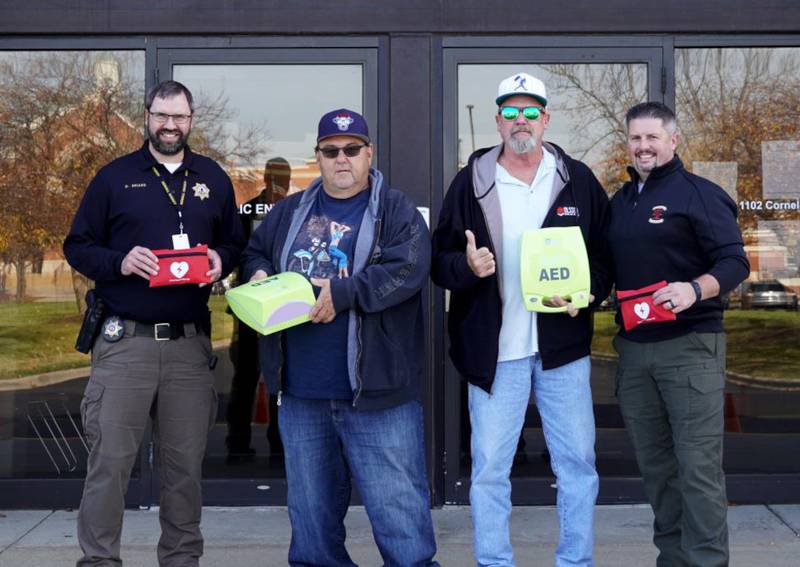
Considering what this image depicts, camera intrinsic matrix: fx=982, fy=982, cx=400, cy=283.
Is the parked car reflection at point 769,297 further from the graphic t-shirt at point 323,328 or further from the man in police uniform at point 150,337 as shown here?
the man in police uniform at point 150,337

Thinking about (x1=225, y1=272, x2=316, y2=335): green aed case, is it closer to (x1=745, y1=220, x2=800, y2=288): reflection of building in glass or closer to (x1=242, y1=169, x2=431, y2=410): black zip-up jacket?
(x1=242, y1=169, x2=431, y2=410): black zip-up jacket

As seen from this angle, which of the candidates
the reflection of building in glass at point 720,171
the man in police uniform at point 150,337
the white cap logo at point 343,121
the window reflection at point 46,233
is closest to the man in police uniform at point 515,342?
the white cap logo at point 343,121

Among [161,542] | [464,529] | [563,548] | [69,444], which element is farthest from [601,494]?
[69,444]

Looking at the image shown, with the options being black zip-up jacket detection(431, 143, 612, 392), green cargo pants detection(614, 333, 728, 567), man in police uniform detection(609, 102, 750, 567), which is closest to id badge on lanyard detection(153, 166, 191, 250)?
black zip-up jacket detection(431, 143, 612, 392)

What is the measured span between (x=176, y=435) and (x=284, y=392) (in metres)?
0.50

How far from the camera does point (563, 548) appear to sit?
3.87 meters

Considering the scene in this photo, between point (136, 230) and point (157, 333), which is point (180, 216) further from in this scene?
point (157, 333)

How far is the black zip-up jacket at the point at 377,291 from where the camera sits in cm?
371

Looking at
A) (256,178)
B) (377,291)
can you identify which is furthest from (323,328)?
(256,178)

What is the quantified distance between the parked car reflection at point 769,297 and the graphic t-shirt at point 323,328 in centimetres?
290

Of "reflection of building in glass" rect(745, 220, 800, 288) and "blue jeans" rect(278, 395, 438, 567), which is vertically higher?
"reflection of building in glass" rect(745, 220, 800, 288)

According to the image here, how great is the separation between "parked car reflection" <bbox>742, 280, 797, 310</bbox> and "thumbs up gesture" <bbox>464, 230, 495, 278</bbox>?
2656 mm

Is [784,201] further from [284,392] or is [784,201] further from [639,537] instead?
[284,392]

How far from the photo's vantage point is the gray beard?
3.83 metres
